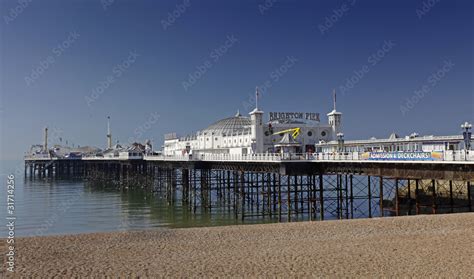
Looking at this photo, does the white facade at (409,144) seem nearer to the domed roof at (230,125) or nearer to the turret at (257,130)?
the turret at (257,130)

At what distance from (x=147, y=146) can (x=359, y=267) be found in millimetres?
89066

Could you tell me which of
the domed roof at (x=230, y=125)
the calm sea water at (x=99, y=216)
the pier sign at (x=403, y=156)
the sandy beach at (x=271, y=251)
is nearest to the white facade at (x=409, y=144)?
the pier sign at (x=403, y=156)

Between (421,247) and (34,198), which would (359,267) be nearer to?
(421,247)

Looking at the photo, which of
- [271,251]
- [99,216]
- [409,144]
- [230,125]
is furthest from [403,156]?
[230,125]

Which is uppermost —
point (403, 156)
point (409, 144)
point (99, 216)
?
point (409, 144)

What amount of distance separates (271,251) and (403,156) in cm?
1221

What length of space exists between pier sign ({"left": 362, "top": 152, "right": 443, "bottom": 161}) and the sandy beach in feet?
10.9

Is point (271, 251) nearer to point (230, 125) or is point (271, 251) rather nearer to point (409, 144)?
point (409, 144)

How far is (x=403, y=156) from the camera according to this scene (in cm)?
2522

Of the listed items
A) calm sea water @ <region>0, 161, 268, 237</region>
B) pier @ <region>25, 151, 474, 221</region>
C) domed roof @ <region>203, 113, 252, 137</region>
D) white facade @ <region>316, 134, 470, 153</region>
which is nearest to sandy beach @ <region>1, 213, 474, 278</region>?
pier @ <region>25, 151, 474, 221</region>

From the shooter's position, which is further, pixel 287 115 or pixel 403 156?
pixel 287 115

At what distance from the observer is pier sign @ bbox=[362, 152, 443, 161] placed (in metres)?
23.2

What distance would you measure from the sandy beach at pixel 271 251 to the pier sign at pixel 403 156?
333cm

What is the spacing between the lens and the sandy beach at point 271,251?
14.2m
